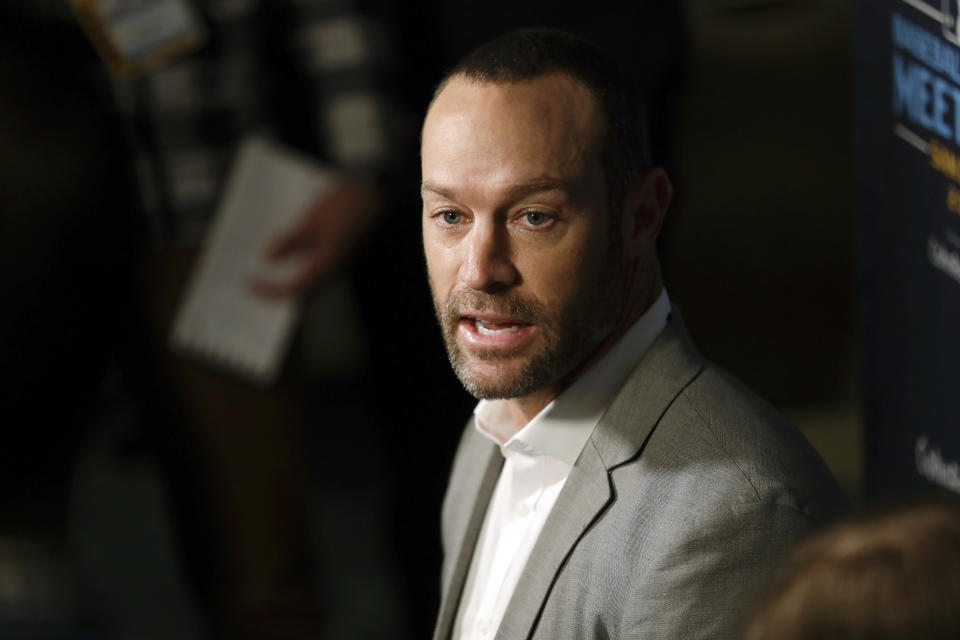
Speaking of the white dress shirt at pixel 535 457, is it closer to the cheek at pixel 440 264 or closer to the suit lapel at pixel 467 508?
the suit lapel at pixel 467 508

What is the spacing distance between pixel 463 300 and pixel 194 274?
135 cm

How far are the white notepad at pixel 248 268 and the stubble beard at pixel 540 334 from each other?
1159 mm

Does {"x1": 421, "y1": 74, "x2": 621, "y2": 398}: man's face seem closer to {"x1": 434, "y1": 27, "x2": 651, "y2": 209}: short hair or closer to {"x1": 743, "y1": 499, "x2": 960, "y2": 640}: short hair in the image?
{"x1": 434, "y1": 27, "x2": 651, "y2": 209}: short hair

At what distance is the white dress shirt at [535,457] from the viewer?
1.19m

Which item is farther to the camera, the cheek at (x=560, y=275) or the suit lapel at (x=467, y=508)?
the suit lapel at (x=467, y=508)

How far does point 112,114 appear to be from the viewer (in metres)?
2.34

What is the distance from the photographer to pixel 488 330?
3.73 feet

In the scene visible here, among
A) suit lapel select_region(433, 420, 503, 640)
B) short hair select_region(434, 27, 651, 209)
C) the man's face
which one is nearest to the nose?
the man's face

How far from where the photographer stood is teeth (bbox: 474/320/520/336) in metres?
1.13

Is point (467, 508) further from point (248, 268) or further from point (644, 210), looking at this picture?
point (248, 268)

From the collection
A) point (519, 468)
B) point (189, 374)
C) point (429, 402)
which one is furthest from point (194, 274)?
point (519, 468)

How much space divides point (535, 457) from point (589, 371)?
11 cm

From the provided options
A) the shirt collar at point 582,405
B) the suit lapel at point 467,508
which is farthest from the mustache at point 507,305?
the suit lapel at point 467,508

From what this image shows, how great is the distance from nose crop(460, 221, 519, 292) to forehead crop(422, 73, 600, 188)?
0.05 metres
